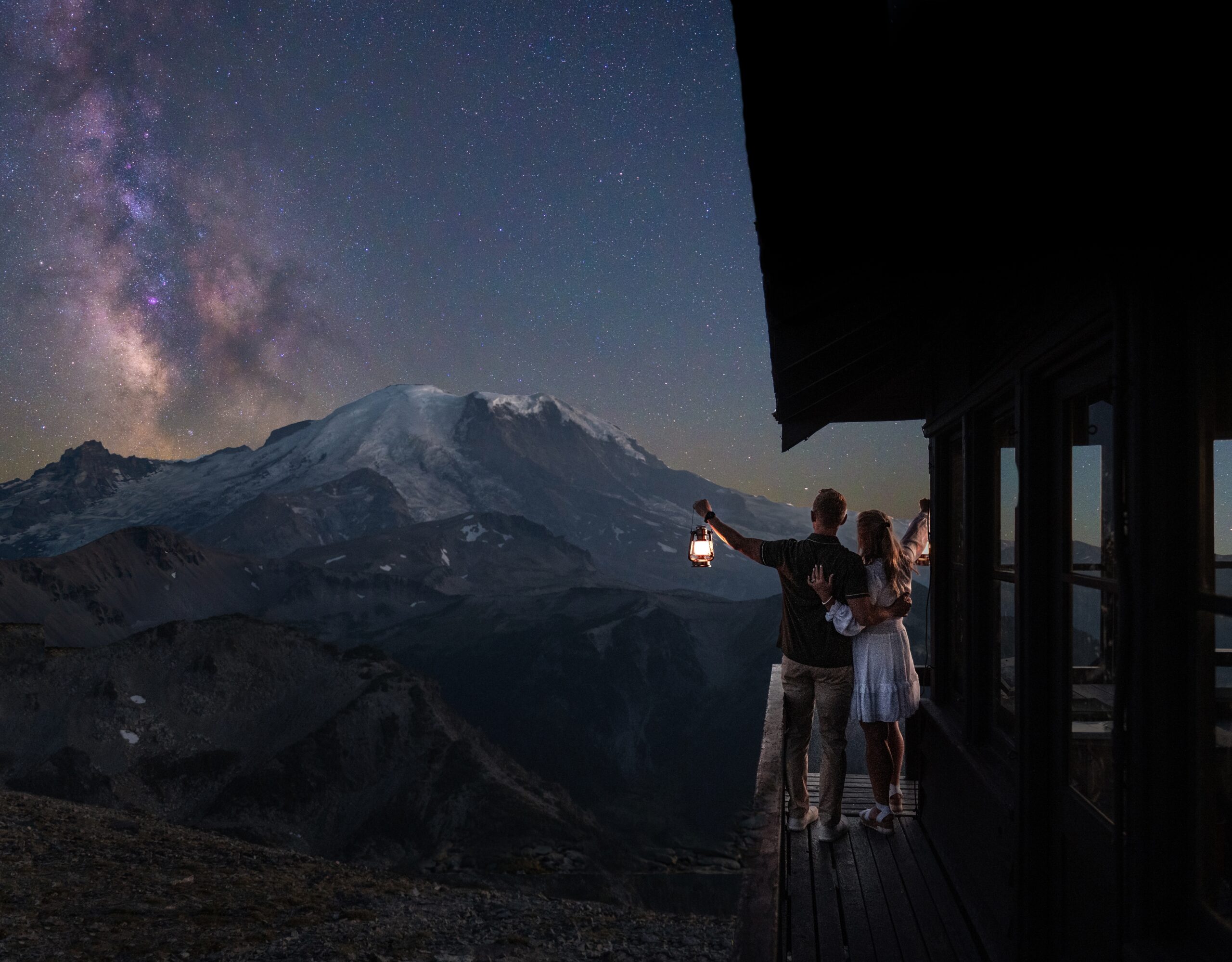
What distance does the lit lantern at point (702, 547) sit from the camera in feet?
15.2

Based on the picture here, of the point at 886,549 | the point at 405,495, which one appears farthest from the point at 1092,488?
the point at 405,495

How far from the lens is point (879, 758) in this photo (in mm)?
4043

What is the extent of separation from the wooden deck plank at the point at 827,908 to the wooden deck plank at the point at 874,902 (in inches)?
5.3

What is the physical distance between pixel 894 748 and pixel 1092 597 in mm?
2078

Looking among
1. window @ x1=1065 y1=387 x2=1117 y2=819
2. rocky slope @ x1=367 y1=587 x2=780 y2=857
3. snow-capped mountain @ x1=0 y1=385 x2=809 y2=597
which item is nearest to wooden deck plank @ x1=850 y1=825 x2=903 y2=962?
window @ x1=1065 y1=387 x2=1117 y2=819

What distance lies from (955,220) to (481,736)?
1457 inches

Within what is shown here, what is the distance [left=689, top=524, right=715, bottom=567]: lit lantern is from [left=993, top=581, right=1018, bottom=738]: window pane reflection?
165cm

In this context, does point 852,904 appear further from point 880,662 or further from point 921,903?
point 880,662

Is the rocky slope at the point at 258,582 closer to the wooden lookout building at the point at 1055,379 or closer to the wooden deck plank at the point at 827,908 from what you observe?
the wooden deck plank at the point at 827,908

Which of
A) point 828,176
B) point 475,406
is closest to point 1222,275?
point 828,176

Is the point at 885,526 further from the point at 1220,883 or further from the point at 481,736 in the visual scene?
the point at 481,736

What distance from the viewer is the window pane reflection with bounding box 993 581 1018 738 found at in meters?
3.27

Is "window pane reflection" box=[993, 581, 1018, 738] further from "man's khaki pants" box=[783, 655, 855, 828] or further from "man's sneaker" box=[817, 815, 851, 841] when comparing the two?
"man's sneaker" box=[817, 815, 851, 841]

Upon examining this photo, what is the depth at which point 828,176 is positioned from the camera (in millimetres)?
1631
